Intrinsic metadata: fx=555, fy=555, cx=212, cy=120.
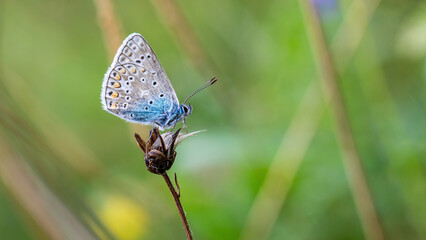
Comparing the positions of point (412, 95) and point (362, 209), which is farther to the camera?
point (412, 95)

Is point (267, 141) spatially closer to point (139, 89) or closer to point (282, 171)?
point (282, 171)

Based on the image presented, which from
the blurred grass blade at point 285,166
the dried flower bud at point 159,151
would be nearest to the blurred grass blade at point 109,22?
the dried flower bud at point 159,151

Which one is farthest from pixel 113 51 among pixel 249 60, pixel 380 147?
pixel 249 60

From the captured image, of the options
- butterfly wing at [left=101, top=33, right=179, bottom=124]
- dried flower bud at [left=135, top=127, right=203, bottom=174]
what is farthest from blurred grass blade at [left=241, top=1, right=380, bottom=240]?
dried flower bud at [left=135, top=127, right=203, bottom=174]

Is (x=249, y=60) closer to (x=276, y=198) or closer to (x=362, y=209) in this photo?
(x=276, y=198)

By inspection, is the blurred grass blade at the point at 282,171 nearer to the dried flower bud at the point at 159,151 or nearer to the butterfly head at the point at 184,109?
the butterfly head at the point at 184,109
